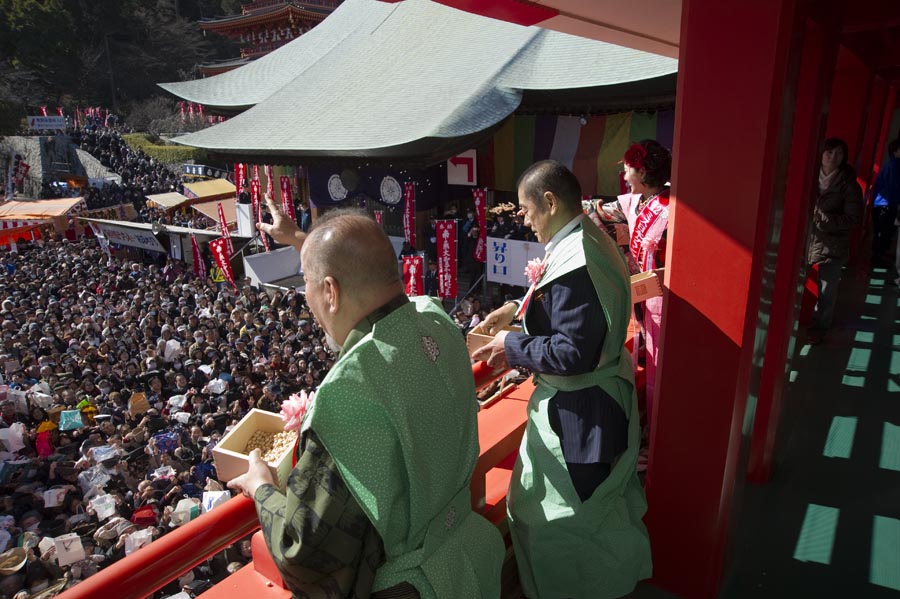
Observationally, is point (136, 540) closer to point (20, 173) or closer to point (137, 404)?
point (137, 404)

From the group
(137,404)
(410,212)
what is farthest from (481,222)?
(137,404)

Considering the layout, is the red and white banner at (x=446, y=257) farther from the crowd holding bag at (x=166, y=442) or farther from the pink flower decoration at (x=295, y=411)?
the pink flower decoration at (x=295, y=411)

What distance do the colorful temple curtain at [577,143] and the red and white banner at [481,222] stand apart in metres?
1.45

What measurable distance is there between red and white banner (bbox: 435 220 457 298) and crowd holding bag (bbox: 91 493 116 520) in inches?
219

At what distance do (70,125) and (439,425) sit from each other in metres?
37.3

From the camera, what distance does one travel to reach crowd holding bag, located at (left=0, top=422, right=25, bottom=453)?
5.45 meters

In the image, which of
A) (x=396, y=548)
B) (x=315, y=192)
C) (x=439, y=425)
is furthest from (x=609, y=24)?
(x=315, y=192)

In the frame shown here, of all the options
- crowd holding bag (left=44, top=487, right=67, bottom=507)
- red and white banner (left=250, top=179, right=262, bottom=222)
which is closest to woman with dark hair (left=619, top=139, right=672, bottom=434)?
crowd holding bag (left=44, top=487, right=67, bottom=507)

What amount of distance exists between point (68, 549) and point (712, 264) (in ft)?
14.2

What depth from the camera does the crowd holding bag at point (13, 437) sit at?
5453mm

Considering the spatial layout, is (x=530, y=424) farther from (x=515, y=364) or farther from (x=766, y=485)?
(x=766, y=485)

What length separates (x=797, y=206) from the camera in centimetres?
237

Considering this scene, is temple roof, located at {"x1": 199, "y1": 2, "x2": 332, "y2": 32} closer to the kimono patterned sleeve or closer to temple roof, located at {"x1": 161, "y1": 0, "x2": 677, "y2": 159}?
temple roof, located at {"x1": 161, "y1": 0, "x2": 677, "y2": 159}

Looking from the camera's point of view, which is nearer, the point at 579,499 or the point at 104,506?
the point at 579,499
